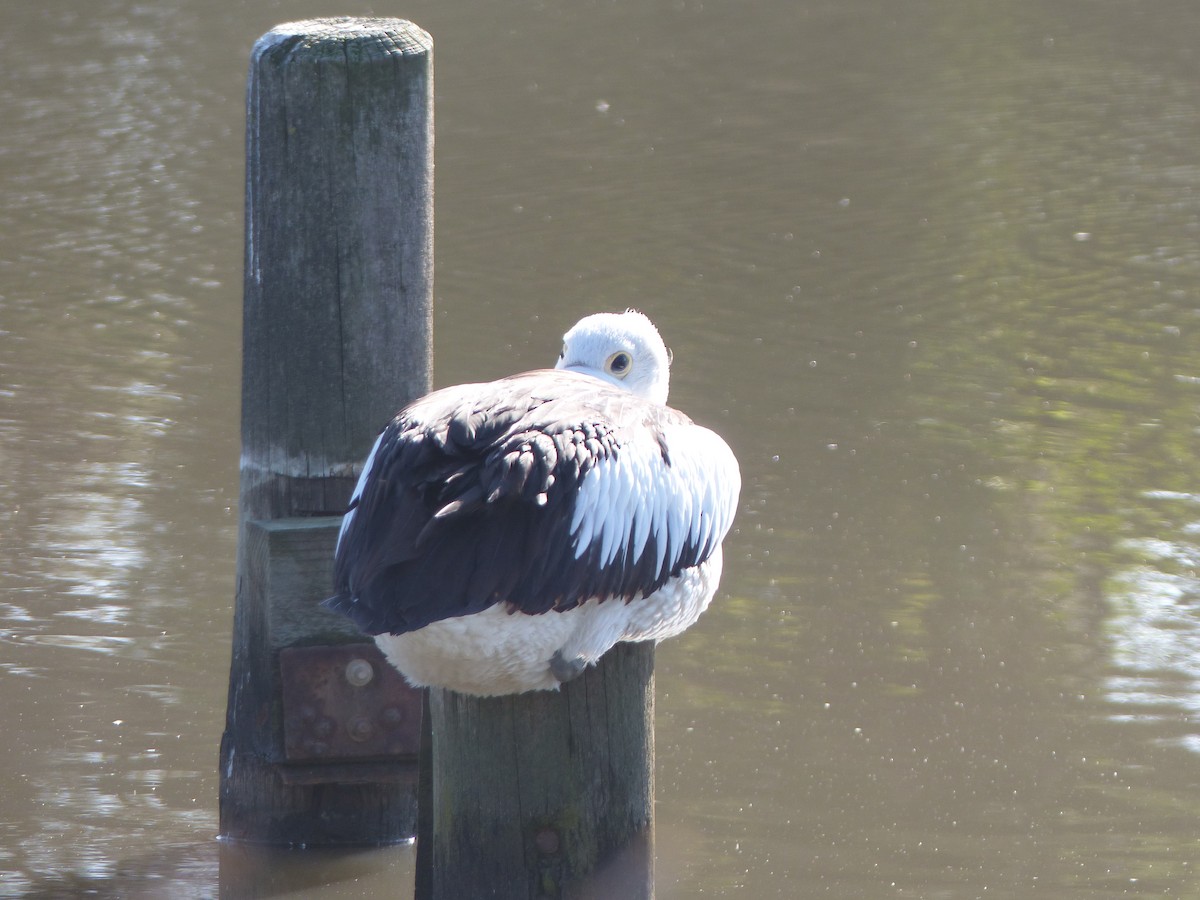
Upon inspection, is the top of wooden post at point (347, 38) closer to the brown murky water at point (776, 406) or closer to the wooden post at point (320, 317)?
the wooden post at point (320, 317)

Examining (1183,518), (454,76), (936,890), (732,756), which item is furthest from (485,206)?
(936,890)

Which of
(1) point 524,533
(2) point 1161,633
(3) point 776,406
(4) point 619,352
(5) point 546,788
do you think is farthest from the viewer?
(3) point 776,406

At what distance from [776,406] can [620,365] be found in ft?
11.1

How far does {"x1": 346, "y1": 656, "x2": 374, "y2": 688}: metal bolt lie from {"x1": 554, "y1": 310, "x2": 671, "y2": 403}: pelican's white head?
0.74 m

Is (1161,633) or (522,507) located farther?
(1161,633)

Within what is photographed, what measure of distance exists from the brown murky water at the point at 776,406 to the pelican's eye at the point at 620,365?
111 cm

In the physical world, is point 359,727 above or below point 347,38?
below

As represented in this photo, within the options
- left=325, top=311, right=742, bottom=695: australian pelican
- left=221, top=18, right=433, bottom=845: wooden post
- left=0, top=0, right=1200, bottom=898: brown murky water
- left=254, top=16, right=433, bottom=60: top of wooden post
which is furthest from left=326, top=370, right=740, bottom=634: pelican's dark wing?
left=0, top=0, right=1200, bottom=898: brown murky water

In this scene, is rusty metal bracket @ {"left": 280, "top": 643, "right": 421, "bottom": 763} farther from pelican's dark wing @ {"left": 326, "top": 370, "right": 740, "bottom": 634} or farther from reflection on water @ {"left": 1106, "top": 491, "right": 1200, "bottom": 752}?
reflection on water @ {"left": 1106, "top": 491, "right": 1200, "bottom": 752}

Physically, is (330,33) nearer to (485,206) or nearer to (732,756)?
(732,756)

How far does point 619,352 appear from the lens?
3480mm

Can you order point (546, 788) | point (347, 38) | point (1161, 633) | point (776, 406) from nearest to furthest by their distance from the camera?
point (546, 788) < point (347, 38) < point (1161, 633) < point (776, 406)

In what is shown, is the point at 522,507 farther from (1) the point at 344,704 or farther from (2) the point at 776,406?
(2) the point at 776,406

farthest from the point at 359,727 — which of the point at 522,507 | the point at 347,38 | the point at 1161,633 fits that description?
the point at 1161,633
